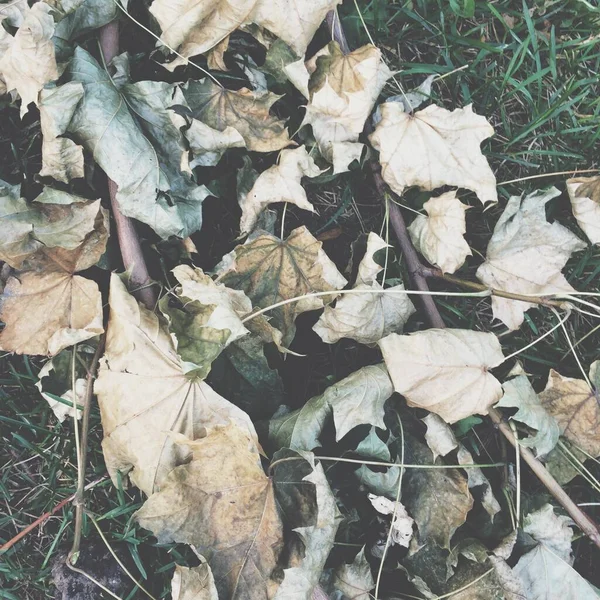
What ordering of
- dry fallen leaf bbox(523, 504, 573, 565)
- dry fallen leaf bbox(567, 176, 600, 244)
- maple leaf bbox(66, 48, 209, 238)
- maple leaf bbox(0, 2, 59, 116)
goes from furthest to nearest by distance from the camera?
dry fallen leaf bbox(567, 176, 600, 244), dry fallen leaf bbox(523, 504, 573, 565), maple leaf bbox(66, 48, 209, 238), maple leaf bbox(0, 2, 59, 116)

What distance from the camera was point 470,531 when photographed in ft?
5.43

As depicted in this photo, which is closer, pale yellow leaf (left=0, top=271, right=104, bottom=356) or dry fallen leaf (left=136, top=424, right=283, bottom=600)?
dry fallen leaf (left=136, top=424, right=283, bottom=600)

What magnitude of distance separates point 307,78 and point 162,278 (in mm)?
609

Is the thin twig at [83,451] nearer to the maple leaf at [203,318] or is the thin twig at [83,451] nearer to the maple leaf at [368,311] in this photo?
the maple leaf at [203,318]

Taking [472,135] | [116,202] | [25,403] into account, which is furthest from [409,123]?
[25,403]

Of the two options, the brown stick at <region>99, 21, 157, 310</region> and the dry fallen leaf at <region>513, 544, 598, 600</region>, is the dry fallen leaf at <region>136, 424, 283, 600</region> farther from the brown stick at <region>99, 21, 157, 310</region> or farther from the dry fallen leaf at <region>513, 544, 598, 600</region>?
the dry fallen leaf at <region>513, 544, 598, 600</region>

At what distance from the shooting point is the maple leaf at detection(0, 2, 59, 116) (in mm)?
1402

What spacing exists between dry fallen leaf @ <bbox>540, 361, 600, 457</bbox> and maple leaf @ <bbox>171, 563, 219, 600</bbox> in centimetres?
94

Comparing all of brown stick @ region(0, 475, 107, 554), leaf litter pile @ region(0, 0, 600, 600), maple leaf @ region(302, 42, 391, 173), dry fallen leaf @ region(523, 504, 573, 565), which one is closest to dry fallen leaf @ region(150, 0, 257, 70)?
leaf litter pile @ region(0, 0, 600, 600)

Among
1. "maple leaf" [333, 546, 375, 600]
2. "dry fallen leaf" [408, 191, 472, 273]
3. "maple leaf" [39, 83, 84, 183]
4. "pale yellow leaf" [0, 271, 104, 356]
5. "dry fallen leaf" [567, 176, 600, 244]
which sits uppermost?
"maple leaf" [39, 83, 84, 183]

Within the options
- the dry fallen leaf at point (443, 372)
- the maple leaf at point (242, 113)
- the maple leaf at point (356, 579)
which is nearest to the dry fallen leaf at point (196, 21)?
the maple leaf at point (242, 113)

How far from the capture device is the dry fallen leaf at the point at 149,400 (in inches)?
58.8

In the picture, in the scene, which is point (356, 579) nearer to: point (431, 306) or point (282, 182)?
point (431, 306)

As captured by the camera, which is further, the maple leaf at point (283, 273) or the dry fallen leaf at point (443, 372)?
the maple leaf at point (283, 273)
